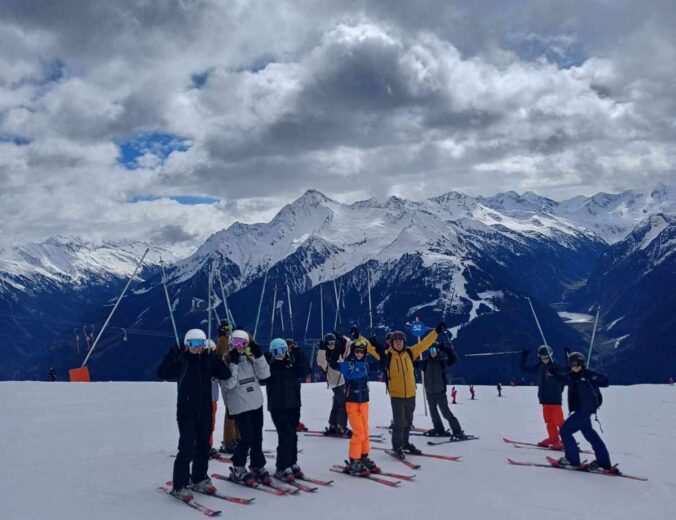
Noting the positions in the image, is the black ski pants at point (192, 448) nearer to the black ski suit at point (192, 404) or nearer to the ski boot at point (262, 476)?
the black ski suit at point (192, 404)

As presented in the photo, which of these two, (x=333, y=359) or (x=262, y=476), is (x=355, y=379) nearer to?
(x=333, y=359)

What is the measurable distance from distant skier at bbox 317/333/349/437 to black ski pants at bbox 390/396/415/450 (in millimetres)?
1463

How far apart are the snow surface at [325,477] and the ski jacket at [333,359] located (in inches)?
60.5

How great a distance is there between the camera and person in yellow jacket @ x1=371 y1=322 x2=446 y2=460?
43.5 feet

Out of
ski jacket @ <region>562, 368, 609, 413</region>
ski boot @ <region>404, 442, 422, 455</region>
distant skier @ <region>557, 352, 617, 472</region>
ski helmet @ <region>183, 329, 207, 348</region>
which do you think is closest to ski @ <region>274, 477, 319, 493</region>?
ski helmet @ <region>183, 329, 207, 348</region>

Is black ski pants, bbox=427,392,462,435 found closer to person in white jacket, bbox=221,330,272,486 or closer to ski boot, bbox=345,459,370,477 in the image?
ski boot, bbox=345,459,370,477

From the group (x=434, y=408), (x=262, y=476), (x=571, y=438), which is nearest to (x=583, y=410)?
(x=571, y=438)

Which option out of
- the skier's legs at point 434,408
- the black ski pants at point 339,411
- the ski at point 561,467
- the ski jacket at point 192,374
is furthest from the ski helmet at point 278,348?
the skier's legs at point 434,408

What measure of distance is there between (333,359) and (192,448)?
14.7 feet

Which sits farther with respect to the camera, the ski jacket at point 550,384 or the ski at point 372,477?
the ski jacket at point 550,384

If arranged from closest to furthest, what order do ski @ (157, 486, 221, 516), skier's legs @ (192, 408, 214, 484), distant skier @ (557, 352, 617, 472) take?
ski @ (157, 486, 221, 516) → skier's legs @ (192, 408, 214, 484) → distant skier @ (557, 352, 617, 472)

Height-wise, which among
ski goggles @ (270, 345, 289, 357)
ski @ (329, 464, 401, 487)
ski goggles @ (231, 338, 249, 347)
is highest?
ski goggles @ (231, 338, 249, 347)

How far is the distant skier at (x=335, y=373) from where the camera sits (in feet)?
46.2

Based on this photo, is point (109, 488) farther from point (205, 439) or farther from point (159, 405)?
point (159, 405)
